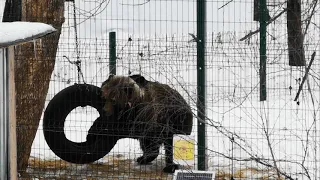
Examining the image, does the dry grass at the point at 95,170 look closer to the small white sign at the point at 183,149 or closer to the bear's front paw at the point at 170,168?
the bear's front paw at the point at 170,168

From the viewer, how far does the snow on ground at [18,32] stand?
→ 4496 millimetres

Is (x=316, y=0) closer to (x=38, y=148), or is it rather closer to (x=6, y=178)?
(x=38, y=148)

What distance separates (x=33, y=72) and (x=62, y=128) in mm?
758

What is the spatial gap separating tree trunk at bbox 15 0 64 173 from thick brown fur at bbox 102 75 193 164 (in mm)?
807

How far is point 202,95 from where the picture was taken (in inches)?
353

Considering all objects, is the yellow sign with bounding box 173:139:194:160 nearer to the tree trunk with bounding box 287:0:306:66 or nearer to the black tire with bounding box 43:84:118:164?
the black tire with bounding box 43:84:118:164

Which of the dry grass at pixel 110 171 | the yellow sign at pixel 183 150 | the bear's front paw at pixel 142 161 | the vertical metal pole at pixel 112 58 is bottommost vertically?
the dry grass at pixel 110 171

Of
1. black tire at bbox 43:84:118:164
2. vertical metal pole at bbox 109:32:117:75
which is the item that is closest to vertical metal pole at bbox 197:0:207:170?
vertical metal pole at bbox 109:32:117:75

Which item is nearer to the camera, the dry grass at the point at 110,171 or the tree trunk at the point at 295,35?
the tree trunk at the point at 295,35

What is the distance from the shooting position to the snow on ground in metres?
4.50

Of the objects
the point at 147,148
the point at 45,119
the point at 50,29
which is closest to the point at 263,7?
the point at 147,148

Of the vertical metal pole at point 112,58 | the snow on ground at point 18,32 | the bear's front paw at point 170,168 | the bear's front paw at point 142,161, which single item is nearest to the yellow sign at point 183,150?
the bear's front paw at point 170,168

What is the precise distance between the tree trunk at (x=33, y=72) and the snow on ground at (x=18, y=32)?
140 inches

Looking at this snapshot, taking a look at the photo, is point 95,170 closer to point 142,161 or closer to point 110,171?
point 110,171
